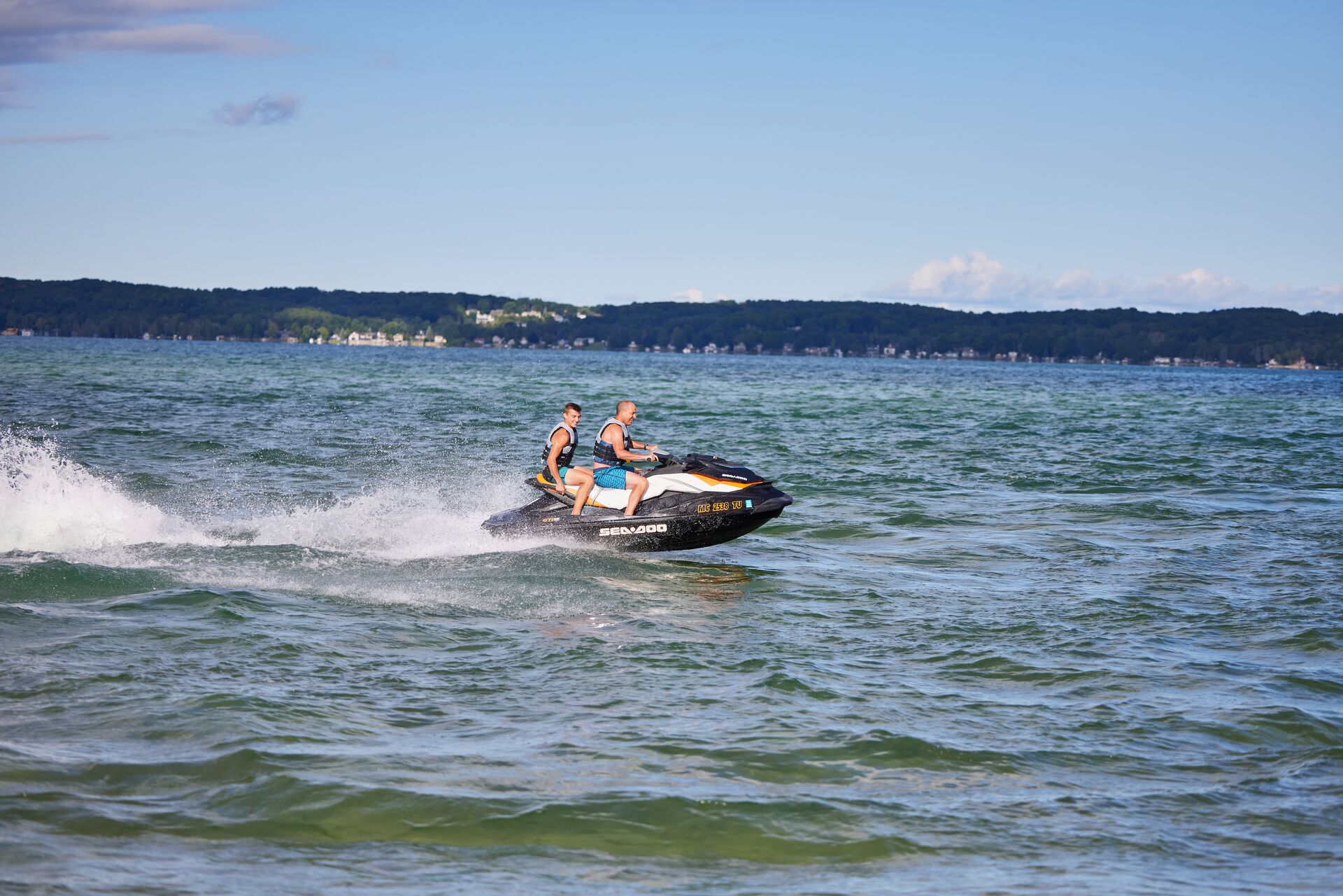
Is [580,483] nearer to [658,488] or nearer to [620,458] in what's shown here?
[620,458]

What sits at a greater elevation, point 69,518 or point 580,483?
point 580,483

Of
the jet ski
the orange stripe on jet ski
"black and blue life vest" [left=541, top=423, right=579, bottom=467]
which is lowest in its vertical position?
the jet ski

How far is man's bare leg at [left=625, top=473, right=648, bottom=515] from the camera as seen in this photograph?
13.5 meters

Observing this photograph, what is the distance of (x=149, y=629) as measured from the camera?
9.83m

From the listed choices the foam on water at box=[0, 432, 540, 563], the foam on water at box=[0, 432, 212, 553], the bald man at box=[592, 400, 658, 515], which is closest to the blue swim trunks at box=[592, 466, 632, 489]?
the bald man at box=[592, 400, 658, 515]

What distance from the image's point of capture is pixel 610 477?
13.6 metres

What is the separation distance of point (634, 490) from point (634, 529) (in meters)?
0.42

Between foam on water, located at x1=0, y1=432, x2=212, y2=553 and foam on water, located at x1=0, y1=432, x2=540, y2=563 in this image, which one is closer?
foam on water, located at x1=0, y1=432, x2=212, y2=553

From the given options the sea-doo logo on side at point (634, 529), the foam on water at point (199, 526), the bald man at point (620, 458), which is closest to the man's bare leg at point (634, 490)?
the bald man at point (620, 458)

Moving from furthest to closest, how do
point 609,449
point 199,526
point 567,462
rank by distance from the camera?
point 199,526 < point 567,462 < point 609,449

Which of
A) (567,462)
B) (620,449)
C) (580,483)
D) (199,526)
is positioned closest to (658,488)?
(620,449)

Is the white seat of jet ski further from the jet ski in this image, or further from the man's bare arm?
the man's bare arm

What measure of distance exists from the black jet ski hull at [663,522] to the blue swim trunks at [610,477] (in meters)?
0.28

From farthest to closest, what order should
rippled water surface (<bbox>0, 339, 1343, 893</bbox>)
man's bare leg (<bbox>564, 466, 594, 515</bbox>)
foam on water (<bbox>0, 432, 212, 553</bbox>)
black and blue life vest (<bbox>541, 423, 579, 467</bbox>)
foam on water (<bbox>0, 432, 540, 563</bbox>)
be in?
man's bare leg (<bbox>564, 466, 594, 515</bbox>)
black and blue life vest (<bbox>541, 423, 579, 467</bbox>)
foam on water (<bbox>0, 432, 540, 563</bbox>)
foam on water (<bbox>0, 432, 212, 553</bbox>)
rippled water surface (<bbox>0, 339, 1343, 893</bbox>)
